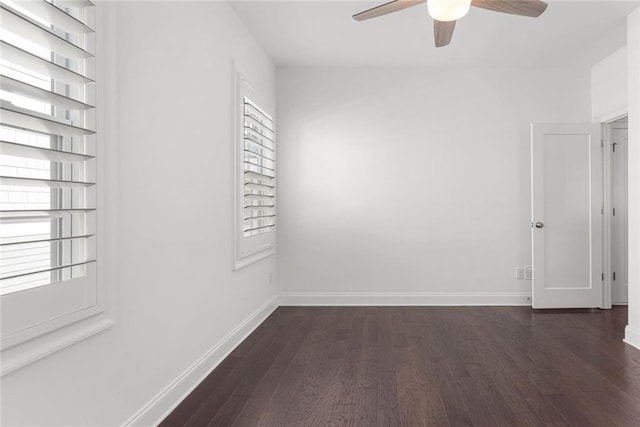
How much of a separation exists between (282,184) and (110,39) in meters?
3.50

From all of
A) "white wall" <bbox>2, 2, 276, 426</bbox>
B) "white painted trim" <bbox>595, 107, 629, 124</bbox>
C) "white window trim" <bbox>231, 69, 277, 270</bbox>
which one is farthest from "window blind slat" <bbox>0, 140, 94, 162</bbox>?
"white painted trim" <bbox>595, 107, 629, 124</bbox>

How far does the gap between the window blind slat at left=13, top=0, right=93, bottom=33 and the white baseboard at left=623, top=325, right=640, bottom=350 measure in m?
4.32

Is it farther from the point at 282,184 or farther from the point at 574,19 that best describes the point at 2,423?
the point at 574,19

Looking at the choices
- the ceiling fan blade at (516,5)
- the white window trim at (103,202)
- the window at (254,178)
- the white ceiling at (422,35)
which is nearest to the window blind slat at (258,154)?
the window at (254,178)

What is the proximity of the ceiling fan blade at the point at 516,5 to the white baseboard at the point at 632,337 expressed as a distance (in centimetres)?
275

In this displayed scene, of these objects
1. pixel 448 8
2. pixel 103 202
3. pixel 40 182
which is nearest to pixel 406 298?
pixel 448 8

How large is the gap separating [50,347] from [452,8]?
2343 millimetres

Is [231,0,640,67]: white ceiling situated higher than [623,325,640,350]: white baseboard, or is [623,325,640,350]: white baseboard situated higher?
[231,0,640,67]: white ceiling

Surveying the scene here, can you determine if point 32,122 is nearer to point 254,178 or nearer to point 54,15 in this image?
point 54,15

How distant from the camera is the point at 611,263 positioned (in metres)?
5.36

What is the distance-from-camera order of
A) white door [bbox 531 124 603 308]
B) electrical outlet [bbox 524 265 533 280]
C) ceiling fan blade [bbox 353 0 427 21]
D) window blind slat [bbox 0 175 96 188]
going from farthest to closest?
electrical outlet [bbox 524 265 533 280] → white door [bbox 531 124 603 308] → ceiling fan blade [bbox 353 0 427 21] → window blind slat [bbox 0 175 96 188]

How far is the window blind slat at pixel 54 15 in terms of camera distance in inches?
58.6

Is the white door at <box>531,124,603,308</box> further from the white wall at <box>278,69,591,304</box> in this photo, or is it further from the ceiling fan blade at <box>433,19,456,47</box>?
the ceiling fan blade at <box>433,19,456,47</box>

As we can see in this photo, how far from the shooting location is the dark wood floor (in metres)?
2.42
